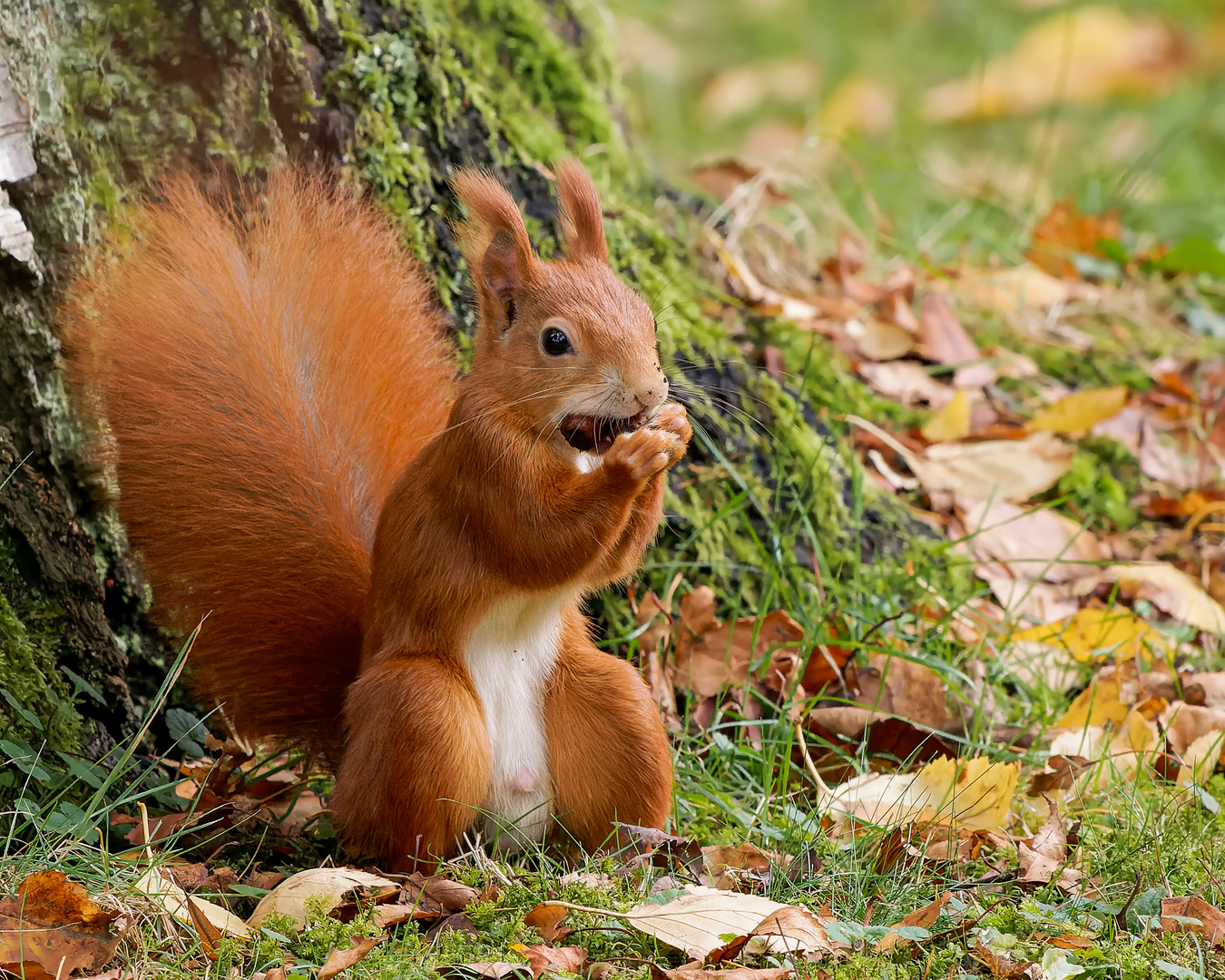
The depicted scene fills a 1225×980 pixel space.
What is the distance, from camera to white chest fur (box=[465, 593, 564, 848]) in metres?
2.03

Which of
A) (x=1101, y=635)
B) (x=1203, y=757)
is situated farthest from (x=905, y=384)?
(x=1203, y=757)

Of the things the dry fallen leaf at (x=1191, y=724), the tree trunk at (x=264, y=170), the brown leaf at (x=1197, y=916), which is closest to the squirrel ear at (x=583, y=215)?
the tree trunk at (x=264, y=170)

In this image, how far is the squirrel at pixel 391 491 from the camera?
75.0 inches

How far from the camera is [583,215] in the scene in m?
2.08

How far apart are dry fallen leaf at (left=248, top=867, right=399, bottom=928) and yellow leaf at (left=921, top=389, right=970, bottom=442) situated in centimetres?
204

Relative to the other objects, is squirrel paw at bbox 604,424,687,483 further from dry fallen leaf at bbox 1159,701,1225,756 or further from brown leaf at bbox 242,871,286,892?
dry fallen leaf at bbox 1159,701,1225,756

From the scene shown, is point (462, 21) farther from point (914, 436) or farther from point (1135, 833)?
point (1135, 833)

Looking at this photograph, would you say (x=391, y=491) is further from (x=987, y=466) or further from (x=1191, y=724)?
(x=987, y=466)

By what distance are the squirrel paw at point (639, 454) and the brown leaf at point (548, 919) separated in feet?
1.96

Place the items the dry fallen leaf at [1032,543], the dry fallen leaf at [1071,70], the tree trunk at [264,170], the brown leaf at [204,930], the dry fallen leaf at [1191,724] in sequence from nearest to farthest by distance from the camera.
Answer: the brown leaf at [204,930] → the tree trunk at [264,170] → the dry fallen leaf at [1191,724] → the dry fallen leaf at [1032,543] → the dry fallen leaf at [1071,70]

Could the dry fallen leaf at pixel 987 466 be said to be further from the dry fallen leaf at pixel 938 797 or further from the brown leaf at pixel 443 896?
the brown leaf at pixel 443 896

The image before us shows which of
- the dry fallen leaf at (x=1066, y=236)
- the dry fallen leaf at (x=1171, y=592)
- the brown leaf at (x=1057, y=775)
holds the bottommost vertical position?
the brown leaf at (x=1057, y=775)

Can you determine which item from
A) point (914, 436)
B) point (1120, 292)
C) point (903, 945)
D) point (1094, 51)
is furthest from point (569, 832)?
point (1094, 51)

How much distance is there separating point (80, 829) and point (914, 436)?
228 centimetres
